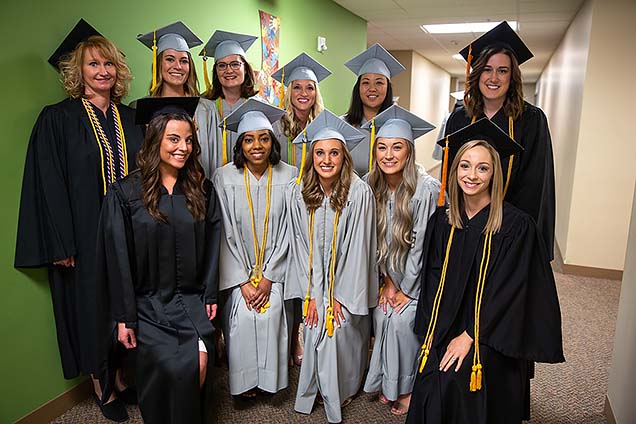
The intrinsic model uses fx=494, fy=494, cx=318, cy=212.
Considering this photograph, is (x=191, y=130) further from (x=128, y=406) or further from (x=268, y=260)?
(x=128, y=406)

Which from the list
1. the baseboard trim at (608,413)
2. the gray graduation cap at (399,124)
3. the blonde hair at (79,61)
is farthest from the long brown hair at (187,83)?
the baseboard trim at (608,413)

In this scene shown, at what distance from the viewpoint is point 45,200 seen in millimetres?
2488

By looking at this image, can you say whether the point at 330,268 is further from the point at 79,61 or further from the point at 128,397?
the point at 79,61

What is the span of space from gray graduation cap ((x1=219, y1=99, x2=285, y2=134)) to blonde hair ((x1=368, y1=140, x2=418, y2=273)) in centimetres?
65

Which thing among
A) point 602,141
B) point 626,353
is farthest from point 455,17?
point 626,353

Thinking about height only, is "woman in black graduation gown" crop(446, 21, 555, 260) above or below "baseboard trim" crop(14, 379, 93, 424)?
above

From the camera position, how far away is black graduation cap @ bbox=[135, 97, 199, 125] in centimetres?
229

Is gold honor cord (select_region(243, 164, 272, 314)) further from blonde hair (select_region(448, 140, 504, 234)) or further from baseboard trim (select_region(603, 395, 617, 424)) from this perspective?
baseboard trim (select_region(603, 395, 617, 424))

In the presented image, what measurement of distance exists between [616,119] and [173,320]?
15.7 ft

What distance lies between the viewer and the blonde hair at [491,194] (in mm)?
2193

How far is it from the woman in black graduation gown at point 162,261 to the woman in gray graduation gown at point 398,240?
98 centimetres

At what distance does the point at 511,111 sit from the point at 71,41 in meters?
2.33

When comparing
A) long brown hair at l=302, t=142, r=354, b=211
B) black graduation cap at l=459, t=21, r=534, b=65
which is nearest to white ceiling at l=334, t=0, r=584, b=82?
black graduation cap at l=459, t=21, r=534, b=65

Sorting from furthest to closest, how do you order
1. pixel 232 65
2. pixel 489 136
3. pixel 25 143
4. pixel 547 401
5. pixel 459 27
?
pixel 459 27 < pixel 232 65 < pixel 547 401 < pixel 25 143 < pixel 489 136
